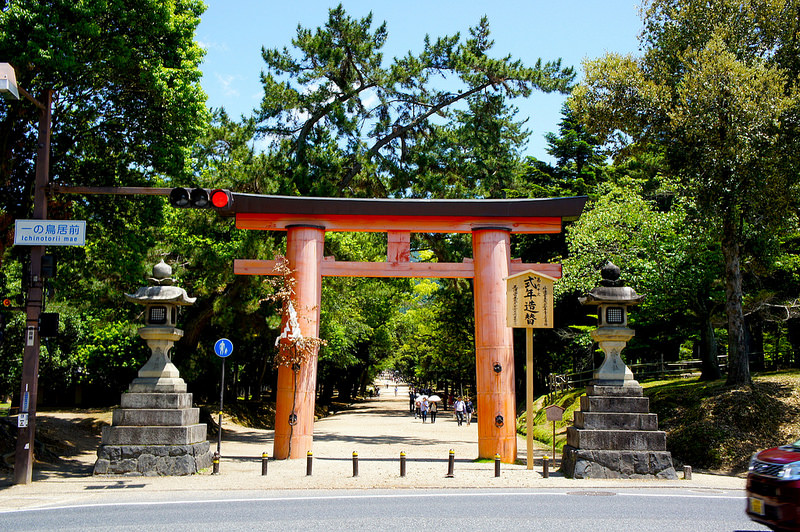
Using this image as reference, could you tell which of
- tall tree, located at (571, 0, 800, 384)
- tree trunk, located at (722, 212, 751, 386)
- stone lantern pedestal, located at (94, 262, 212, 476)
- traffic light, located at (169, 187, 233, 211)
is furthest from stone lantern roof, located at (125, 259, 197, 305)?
tree trunk, located at (722, 212, 751, 386)

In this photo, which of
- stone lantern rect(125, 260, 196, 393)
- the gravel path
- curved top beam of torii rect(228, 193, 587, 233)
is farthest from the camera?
curved top beam of torii rect(228, 193, 587, 233)

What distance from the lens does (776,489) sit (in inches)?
286

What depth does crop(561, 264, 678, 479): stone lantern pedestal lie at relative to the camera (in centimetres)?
1427

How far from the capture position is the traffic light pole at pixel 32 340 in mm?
12844

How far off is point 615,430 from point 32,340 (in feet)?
41.9

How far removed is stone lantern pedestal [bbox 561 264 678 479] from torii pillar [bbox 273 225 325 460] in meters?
6.75

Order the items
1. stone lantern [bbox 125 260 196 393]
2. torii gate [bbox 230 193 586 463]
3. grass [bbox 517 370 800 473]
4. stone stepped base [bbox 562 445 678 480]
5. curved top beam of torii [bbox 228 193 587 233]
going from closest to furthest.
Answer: stone stepped base [bbox 562 445 678 480]
stone lantern [bbox 125 260 196 393]
torii gate [bbox 230 193 586 463]
curved top beam of torii [bbox 228 193 587 233]
grass [bbox 517 370 800 473]

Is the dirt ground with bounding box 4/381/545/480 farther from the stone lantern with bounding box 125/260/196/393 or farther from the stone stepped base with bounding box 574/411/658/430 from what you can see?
the stone stepped base with bounding box 574/411/658/430

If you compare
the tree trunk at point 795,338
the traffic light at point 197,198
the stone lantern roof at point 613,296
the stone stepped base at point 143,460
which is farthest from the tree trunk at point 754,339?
the traffic light at point 197,198

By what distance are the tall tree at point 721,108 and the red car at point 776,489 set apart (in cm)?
1300

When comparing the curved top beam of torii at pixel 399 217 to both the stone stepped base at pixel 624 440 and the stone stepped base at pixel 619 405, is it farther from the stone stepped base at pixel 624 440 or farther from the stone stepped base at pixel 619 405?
the stone stepped base at pixel 624 440

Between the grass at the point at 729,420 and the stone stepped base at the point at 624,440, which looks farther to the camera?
the grass at the point at 729,420

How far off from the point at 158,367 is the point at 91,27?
7.93 metres

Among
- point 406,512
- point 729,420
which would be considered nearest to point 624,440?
point 729,420
